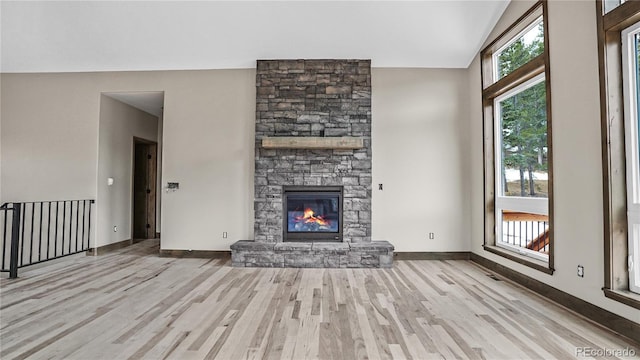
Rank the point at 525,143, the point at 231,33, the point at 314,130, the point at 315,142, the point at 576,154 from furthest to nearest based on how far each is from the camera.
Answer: the point at 314,130 < the point at 315,142 < the point at 231,33 < the point at 525,143 < the point at 576,154

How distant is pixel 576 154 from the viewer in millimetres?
2936

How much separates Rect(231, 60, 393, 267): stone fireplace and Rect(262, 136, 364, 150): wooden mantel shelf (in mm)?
135

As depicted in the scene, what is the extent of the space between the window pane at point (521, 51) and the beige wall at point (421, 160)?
31.6 inches

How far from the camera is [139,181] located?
7.01 metres

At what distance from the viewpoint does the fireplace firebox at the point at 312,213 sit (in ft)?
16.5

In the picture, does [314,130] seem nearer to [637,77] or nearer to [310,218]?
[310,218]

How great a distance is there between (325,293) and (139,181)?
5.52m

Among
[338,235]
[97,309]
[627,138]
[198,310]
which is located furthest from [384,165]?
[97,309]

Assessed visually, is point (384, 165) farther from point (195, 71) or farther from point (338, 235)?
point (195, 71)

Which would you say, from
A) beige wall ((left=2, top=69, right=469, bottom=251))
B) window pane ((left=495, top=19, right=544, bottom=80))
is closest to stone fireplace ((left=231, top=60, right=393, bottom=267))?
beige wall ((left=2, top=69, right=469, bottom=251))

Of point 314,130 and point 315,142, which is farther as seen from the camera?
point 314,130

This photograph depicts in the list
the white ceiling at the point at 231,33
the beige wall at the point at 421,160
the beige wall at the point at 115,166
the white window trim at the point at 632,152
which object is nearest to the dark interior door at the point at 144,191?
the beige wall at the point at 115,166

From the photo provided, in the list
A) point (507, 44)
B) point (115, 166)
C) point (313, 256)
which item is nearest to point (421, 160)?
point (507, 44)

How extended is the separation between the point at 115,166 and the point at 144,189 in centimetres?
126
